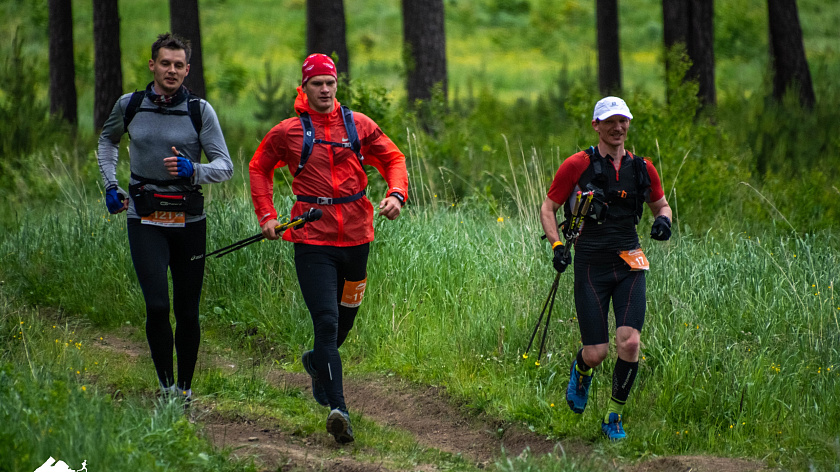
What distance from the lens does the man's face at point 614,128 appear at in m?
5.14

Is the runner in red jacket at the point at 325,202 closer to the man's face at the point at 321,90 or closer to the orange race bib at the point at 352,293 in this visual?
the man's face at the point at 321,90

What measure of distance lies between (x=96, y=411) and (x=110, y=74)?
11.2m

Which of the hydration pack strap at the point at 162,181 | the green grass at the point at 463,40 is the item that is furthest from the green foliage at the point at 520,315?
the green grass at the point at 463,40

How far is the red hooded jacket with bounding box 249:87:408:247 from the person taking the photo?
515 cm

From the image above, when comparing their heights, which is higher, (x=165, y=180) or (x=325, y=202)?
(x=165, y=180)

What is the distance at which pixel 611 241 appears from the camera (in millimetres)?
5207

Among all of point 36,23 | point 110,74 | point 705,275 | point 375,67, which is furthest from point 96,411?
point 36,23

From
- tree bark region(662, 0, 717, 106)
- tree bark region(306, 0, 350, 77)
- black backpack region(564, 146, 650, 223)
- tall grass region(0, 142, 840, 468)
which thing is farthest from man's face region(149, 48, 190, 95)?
tree bark region(662, 0, 717, 106)

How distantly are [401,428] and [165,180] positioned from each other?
2217mm

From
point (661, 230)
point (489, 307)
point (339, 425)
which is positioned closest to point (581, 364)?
point (661, 230)

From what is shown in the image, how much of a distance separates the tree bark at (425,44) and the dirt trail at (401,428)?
8.38 m

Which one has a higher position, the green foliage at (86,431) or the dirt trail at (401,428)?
the green foliage at (86,431)

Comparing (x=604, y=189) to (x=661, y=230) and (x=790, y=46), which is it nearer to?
(x=661, y=230)

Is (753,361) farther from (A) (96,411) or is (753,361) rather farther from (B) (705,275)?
(A) (96,411)
